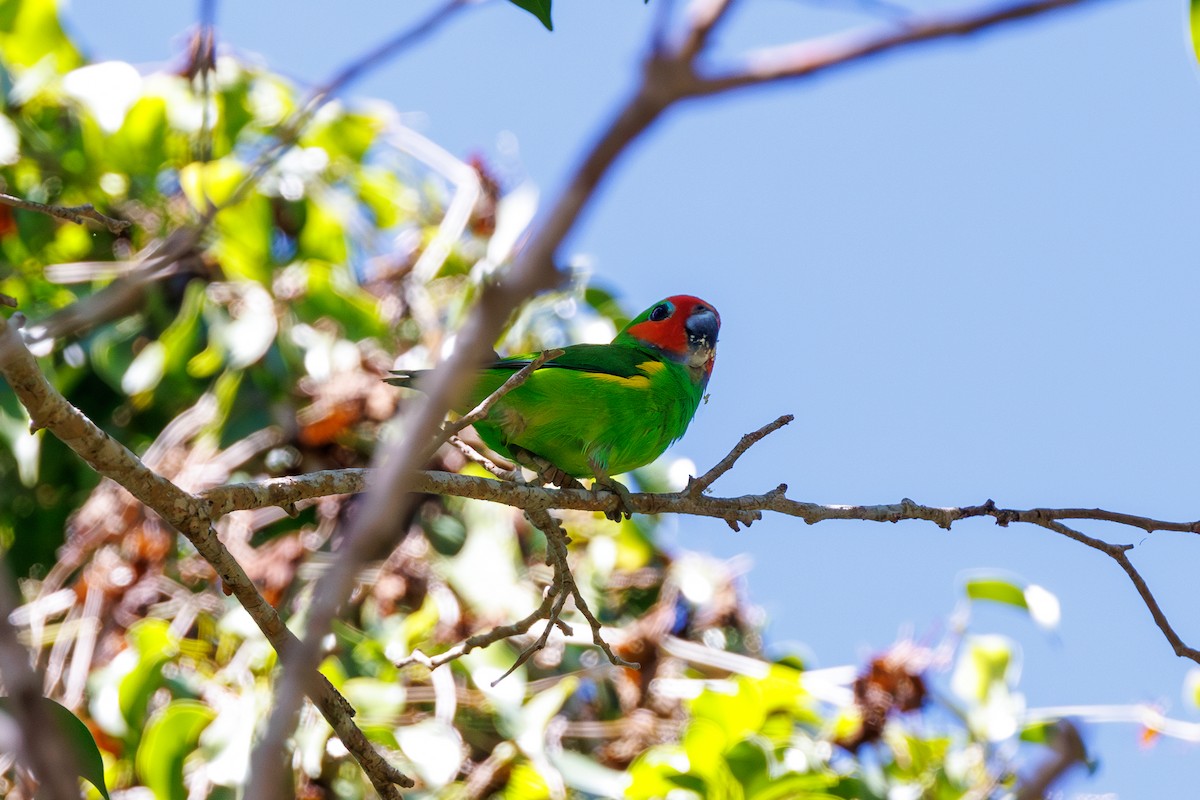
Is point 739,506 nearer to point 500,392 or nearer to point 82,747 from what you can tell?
point 500,392

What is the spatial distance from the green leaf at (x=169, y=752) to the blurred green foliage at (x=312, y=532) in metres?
0.24

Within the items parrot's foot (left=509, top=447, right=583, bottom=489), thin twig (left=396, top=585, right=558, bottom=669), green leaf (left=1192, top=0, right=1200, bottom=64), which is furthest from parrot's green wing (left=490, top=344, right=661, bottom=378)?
green leaf (left=1192, top=0, right=1200, bottom=64)

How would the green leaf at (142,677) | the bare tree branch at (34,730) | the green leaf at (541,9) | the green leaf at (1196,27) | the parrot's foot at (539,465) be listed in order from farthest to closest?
the parrot's foot at (539,465), the green leaf at (142,677), the green leaf at (541,9), the green leaf at (1196,27), the bare tree branch at (34,730)

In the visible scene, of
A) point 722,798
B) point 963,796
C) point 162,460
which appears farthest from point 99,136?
point 963,796

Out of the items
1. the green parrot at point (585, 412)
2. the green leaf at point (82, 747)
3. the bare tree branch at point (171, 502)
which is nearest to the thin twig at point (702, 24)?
the bare tree branch at point (171, 502)

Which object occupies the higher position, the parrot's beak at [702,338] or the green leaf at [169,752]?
the parrot's beak at [702,338]

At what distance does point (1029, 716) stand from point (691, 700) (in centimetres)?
137

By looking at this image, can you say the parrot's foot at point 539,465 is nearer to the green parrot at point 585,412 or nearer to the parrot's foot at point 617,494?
the green parrot at point 585,412

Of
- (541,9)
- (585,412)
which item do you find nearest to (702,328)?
(585,412)

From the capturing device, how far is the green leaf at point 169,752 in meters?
3.45

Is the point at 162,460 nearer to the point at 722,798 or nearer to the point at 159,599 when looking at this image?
the point at 159,599

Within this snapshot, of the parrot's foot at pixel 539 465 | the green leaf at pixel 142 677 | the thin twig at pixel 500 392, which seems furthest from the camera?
the parrot's foot at pixel 539 465

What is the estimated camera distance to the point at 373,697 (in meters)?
3.97

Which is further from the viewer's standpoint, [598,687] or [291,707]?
[598,687]
